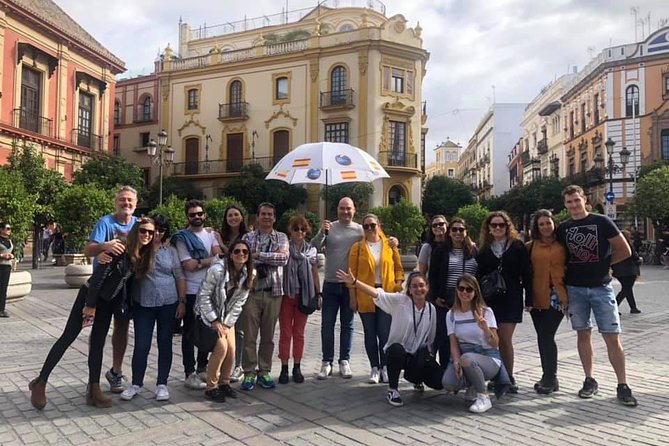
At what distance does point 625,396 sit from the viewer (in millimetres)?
4676

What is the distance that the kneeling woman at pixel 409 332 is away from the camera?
186 inches

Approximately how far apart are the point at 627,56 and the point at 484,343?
1556 inches

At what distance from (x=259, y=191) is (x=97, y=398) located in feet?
87.8

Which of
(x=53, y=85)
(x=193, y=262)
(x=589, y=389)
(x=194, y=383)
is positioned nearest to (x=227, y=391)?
(x=194, y=383)

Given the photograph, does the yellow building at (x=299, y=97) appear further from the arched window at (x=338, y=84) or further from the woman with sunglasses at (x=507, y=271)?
the woman with sunglasses at (x=507, y=271)

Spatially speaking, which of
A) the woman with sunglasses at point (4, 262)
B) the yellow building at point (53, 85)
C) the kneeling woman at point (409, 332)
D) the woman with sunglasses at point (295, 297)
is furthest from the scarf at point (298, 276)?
the yellow building at point (53, 85)

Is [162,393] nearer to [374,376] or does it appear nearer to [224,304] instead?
[224,304]

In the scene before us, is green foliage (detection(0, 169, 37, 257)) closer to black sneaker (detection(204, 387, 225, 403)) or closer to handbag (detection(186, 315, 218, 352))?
handbag (detection(186, 315, 218, 352))

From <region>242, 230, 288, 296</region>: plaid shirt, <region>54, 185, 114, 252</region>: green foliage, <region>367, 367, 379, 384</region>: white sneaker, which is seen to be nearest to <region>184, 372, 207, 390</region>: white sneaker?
<region>242, 230, 288, 296</region>: plaid shirt

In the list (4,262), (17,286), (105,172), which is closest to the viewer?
(4,262)

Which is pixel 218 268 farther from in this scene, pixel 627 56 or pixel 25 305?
pixel 627 56

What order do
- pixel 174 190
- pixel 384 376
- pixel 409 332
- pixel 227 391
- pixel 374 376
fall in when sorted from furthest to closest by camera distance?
pixel 174 190
pixel 384 376
pixel 374 376
pixel 409 332
pixel 227 391

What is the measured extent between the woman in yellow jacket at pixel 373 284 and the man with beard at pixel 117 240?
6.92ft

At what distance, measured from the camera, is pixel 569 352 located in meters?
6.72
